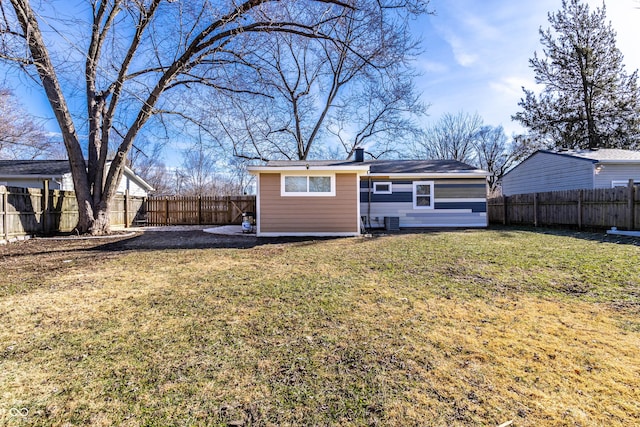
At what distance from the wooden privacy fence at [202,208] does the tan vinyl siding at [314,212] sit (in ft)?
25.3

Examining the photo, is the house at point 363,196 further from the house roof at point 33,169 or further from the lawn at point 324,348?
the house roof at point 33,169

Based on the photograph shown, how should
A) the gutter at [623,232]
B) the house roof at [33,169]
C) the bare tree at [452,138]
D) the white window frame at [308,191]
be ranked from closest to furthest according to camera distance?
the gutter at [623,232] → the white window frame at [308,191] → the house roof at [33,169] → the bare tree at [452,138]

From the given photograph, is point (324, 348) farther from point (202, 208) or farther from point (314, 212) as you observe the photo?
point (202, 208)

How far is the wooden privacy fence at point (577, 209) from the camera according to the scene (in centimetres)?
942

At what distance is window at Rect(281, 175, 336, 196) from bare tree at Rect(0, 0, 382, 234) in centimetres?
368

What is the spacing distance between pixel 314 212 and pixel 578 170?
12.9 m

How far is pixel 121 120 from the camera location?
36.7ft

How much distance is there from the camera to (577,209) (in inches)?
444

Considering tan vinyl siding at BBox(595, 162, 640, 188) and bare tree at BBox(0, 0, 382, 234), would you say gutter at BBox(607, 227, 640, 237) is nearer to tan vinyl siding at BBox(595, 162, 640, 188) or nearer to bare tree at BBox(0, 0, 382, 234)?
tan vinyl siding at BBox(595, 162, 640, 188)

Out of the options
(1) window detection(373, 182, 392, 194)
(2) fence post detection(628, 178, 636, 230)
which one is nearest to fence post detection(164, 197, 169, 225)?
(1) window detection(373, 182, 392, 194)

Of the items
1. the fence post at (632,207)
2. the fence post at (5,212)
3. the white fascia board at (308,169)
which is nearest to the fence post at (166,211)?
the fence post at (5,212)

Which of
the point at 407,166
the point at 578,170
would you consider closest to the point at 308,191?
the point at 407,166

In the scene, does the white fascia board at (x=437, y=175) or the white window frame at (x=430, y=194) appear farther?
the white window frame at (x=430, y=194)

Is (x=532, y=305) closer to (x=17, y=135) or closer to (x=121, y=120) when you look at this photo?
(x=121, y=120)
